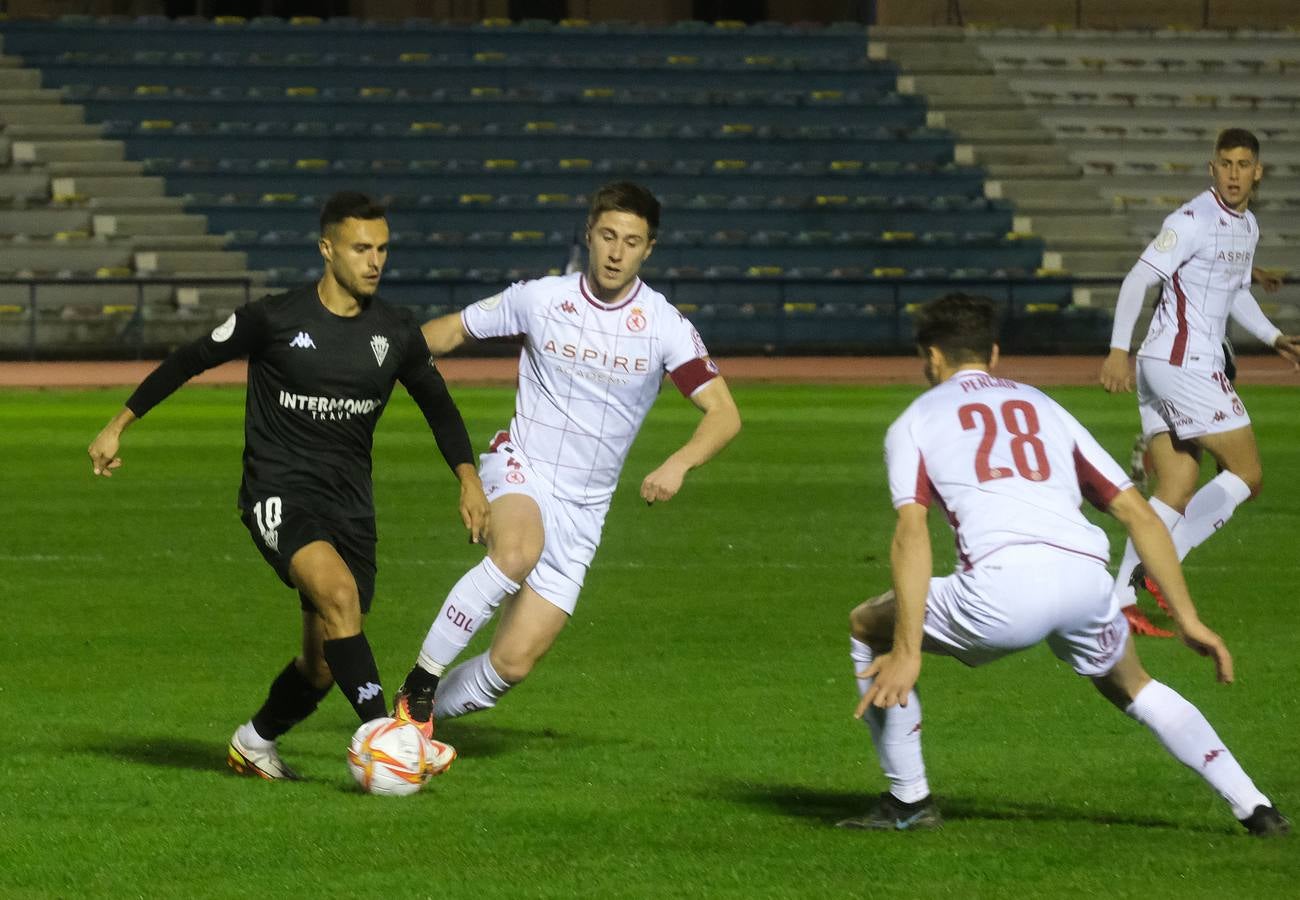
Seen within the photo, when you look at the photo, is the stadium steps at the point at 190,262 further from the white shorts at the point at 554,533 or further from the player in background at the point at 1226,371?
the white shorts at the point at 554,533

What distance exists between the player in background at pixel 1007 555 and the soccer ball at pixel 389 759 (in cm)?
141

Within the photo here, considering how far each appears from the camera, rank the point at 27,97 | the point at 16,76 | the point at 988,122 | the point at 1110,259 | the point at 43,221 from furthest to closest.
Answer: the point at 988,122 < the point at 1110,259 < the point at 16,76 < the point at 27,97 < the point at 43,221

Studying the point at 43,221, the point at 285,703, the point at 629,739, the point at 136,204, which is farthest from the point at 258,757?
the point at 136,204

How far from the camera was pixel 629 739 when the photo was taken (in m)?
7.34

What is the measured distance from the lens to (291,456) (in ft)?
21.5

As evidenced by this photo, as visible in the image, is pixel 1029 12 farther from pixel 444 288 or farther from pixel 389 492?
pixel 389 492

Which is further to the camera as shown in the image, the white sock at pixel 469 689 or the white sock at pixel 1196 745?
the white sock at pixel 469 689

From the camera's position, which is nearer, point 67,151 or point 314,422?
point 314,422

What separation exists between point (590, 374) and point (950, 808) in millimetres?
2017

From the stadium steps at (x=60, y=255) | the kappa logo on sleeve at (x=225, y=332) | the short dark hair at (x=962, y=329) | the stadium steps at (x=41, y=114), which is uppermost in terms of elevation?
the short dark hair at (x=962, y=329)

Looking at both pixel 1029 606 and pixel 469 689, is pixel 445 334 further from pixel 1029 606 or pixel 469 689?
pixel 1029 606

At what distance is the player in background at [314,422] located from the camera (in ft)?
21.1

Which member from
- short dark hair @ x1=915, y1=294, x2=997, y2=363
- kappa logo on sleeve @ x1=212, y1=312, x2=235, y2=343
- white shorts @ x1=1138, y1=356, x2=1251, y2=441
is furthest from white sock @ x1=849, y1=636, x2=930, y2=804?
white shorts @ x1=1138, y1=356, x2=1251, y2=441

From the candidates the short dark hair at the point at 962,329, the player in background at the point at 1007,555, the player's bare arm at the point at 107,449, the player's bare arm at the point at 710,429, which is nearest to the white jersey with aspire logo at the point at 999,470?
the player in background at the point at 1007,555
